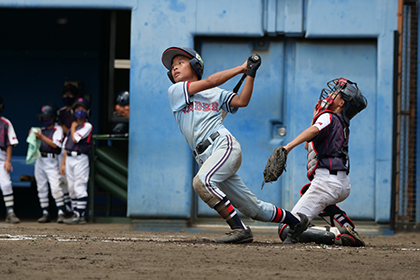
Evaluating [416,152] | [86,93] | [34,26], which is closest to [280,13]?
[416,152]

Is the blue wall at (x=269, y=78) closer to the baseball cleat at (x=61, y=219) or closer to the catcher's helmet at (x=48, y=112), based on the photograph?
the baseball cleat at (x=61, y=219)

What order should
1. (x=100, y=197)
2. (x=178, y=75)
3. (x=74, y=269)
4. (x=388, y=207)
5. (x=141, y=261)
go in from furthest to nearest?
(x=100, y=197) → (x=388, y=207) → (x=178, y=75) → (x=141, y=261) → (x=74, y=269)

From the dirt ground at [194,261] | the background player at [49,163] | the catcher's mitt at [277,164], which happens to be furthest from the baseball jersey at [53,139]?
the catcher's mitt at [277,164]

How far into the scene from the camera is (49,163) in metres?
8.20

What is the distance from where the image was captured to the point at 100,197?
947 cm

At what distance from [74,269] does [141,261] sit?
0.47 metres

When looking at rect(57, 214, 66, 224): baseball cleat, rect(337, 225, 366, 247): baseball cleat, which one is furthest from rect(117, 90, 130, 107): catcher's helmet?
rect(337, 225, 366, 247): baseball cleat

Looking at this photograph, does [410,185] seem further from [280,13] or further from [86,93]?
[86,93]

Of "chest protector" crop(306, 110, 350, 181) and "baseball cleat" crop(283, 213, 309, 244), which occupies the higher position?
"chest protector" crop(306, 110, 350, 181)

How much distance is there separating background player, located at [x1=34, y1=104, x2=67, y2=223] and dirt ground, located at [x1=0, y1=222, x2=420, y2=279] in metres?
3.19

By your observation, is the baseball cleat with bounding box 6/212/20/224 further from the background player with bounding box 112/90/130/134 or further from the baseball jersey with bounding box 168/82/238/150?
the baseball jersey with bounding box 168/82/238/150

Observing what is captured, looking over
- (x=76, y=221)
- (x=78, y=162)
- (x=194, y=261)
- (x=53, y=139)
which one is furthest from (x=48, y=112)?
(x=194, y=261)

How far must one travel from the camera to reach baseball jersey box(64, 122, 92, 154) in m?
7.78

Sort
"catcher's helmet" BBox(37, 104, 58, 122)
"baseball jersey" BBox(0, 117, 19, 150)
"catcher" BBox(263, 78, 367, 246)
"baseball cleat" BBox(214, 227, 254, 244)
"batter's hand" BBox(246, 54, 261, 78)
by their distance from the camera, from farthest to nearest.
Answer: "catcher's helmet" BBox(37, 104, 58, 122) → "baseball jersey" BBox(0, 117, 19, 150) → "catcher" BBox(263, 78, 367, 246) → "baseball cleat" BBox(214, 227, 254, 244) → "batter's hand" BBox(246, 54, 261, 78)
